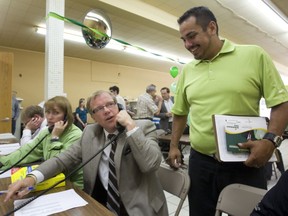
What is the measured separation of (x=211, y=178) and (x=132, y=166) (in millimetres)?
427

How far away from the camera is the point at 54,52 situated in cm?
332

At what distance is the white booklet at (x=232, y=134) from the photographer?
103cm

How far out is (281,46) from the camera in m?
7.14

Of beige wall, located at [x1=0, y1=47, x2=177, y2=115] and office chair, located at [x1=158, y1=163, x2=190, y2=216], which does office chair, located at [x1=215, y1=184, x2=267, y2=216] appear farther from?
beige wall, located at [x1=0, y1=47, x2=177, y2=115]

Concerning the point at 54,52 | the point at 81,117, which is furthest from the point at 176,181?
the point at 81,117

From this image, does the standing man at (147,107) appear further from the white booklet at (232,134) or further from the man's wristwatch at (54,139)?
the white booklet at (232,134)

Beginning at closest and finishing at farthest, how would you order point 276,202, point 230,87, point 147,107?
point 276,202 < point 230,87 < point 147,107

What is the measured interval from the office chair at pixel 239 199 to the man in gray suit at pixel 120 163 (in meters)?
0.33

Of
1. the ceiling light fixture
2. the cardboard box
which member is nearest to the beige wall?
the ceiling light fixture

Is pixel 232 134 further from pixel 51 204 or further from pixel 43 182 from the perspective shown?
pixel 43 182

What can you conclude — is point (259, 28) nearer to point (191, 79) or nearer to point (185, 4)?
point (185, 4)

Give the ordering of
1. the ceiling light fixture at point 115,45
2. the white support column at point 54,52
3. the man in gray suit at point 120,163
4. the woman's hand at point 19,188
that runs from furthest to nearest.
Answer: the ceiling light fixture at point 115,45, the white support column at point 54,52, the man in gray suit at point 120,163, the woman's hand at point 19,188

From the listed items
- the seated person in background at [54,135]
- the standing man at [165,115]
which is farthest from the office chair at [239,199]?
the standing man at [165,115]

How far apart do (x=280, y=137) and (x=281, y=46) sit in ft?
24.2
